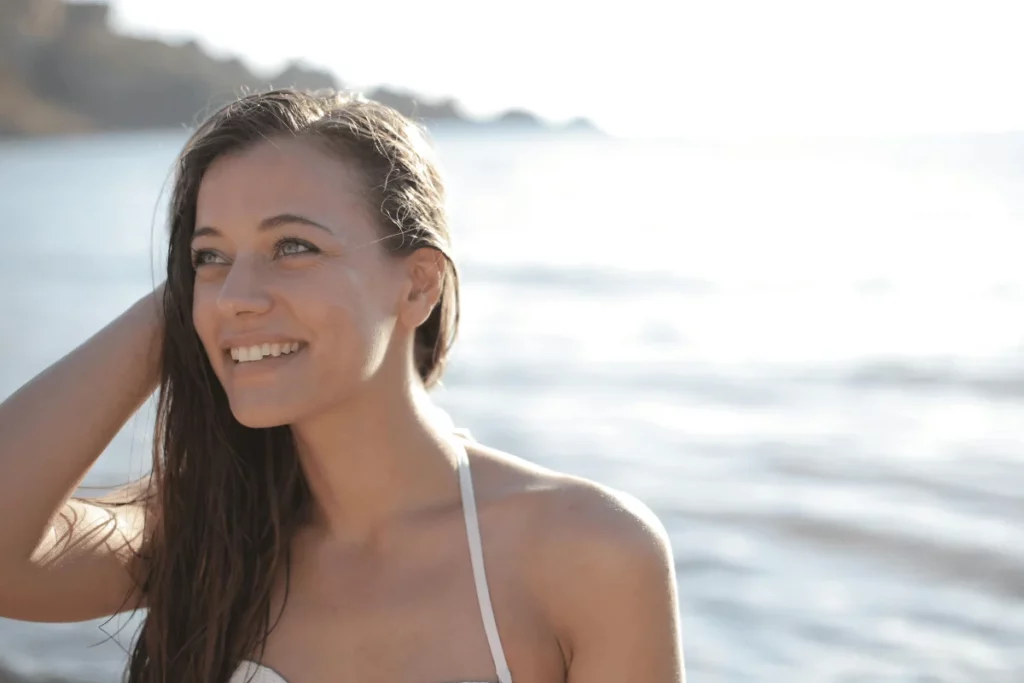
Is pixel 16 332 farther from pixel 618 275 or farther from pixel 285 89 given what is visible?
pixel 285 89

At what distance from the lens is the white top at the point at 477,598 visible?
2750mm

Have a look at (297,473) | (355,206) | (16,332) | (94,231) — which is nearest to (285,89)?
(355,206)

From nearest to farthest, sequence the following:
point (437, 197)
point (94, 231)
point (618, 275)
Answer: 1. point (437, 197)
2. point (618, 275)
3. point (94, 231)

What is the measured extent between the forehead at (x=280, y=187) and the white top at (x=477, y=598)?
2.17ft

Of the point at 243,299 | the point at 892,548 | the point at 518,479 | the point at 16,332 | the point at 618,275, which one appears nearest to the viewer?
the point at 243,299

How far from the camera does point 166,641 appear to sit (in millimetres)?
3055

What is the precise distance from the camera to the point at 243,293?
2795mm

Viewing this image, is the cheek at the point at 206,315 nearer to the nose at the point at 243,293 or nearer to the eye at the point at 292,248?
the nose at the point at 243,293

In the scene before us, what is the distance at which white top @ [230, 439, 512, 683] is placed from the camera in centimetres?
275

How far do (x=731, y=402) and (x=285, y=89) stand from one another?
8.77m

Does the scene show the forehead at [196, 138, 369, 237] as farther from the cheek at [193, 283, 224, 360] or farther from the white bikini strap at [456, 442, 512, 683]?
the white bikini strap at [456, 442, 512, 683]

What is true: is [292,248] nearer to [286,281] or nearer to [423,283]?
[286,281]

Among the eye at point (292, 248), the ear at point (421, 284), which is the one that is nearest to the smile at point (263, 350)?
the eye at point (292, 248)

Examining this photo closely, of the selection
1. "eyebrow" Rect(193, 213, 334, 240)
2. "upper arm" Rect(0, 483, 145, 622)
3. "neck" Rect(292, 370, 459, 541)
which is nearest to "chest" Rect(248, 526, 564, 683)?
"neck" Rect(292, 370, 459, 541)
